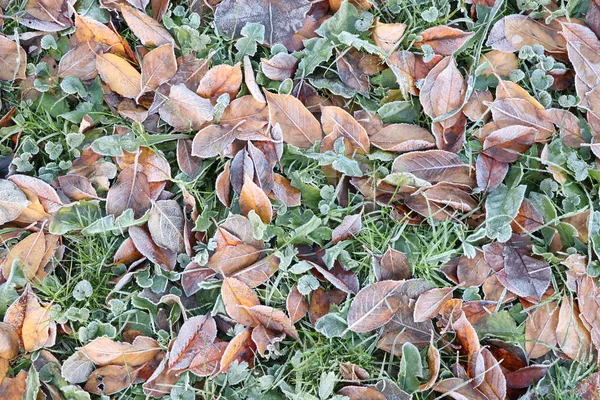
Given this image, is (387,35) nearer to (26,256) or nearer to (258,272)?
(258,272)

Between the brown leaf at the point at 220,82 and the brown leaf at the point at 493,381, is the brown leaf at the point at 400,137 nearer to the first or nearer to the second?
the brown leaf at the point at 220,82

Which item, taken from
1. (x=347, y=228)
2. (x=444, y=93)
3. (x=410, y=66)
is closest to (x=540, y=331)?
(x=347, y=228)

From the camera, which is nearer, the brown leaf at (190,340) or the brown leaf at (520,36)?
the brown leaf at (190,340)

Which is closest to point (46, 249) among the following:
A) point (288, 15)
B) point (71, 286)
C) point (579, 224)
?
point (71, 286)

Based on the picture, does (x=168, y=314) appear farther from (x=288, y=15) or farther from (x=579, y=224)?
(x=579, y=224)

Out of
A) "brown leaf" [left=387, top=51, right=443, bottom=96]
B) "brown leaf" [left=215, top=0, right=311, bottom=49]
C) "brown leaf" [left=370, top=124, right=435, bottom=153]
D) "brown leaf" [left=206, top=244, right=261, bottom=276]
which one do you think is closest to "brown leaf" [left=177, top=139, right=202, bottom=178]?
"brown leaf" [left=206, top=244, right=261, bottom=276]

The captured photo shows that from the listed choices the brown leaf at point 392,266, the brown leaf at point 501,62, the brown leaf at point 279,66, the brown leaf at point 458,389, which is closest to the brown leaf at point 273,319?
the brown leaf at point 392,266

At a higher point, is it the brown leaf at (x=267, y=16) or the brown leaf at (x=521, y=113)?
the brown leaf at (x=267, y=16)
